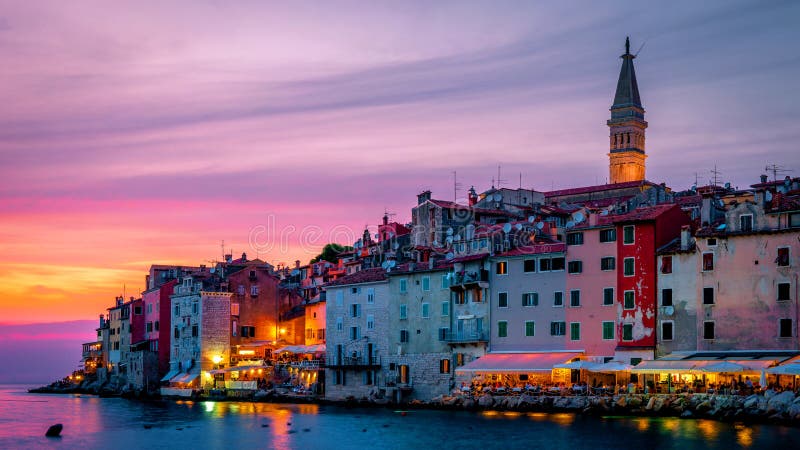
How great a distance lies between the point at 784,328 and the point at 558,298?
14.9m

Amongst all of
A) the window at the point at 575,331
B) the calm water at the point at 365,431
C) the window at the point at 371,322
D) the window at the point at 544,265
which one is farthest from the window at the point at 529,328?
the window at the point at 371,322

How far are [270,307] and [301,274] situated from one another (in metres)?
14.4

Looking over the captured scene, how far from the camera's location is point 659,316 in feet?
205

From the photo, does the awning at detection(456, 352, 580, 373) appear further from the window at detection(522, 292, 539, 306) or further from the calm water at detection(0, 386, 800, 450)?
the window at detection(522, 292, 539, 306)

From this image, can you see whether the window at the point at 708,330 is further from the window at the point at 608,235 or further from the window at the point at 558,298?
the window at the point at 558,298

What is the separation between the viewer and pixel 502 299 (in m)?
71.3

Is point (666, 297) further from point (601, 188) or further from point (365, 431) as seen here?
point (601, 188)

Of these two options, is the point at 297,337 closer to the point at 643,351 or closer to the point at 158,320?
the point at 158,320

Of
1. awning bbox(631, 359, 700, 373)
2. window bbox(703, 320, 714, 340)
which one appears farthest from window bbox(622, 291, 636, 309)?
window bbox(703, 320, 714, 340)

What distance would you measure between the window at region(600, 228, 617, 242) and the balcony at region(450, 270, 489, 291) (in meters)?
9.30

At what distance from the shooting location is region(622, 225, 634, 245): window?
6450 centimetres

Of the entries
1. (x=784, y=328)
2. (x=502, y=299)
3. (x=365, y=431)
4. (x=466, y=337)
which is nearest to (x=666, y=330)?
(x=784, y=328)

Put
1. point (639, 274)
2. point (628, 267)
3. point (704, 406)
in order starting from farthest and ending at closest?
1. point (628, 267)
2. point (639, 274)
3. point (704, 406)

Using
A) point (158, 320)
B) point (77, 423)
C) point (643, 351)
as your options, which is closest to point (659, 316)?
point (643, 351)
